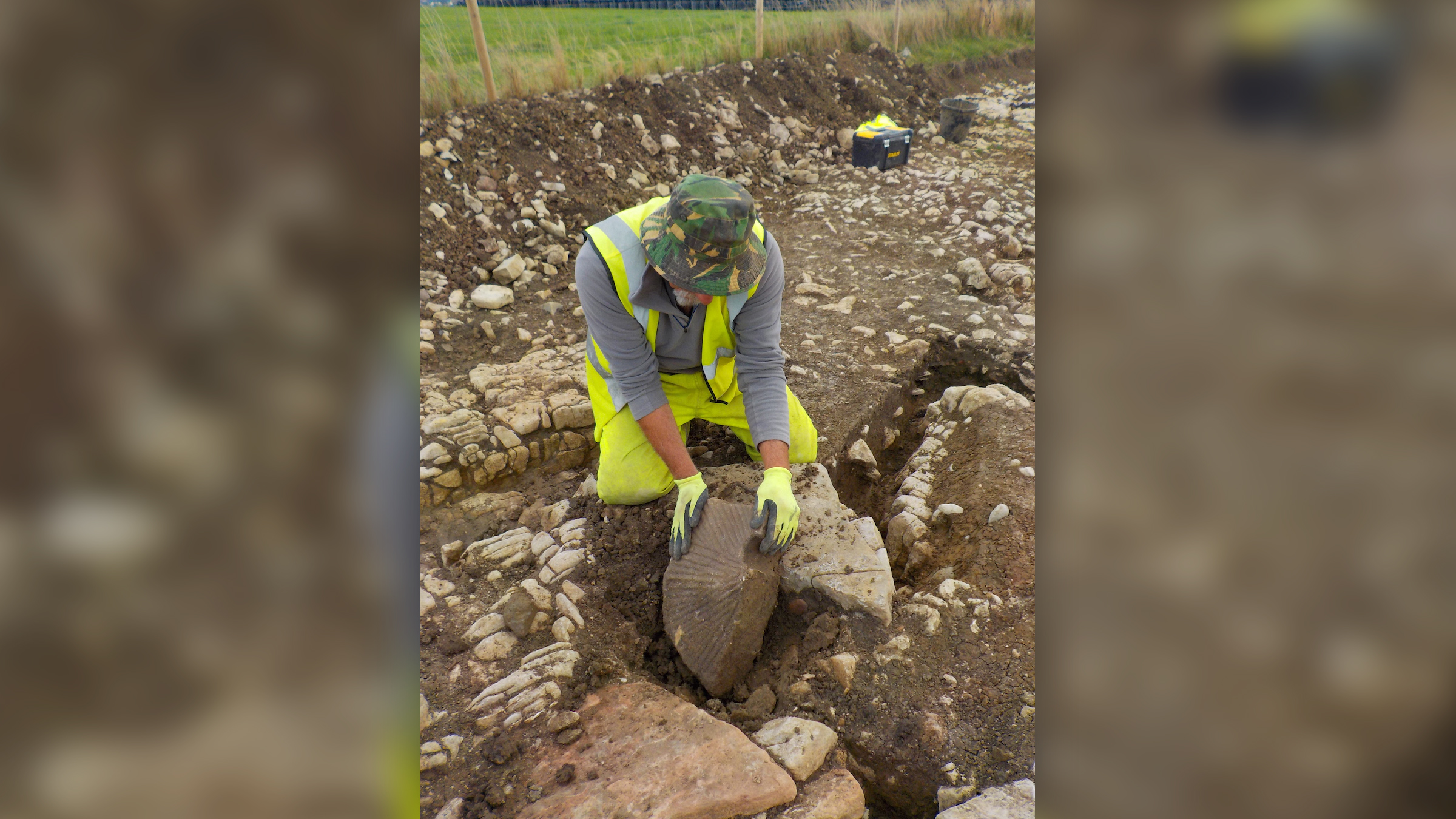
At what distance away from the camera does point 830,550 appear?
2389 mm

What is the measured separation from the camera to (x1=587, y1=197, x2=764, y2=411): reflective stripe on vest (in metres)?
2.25

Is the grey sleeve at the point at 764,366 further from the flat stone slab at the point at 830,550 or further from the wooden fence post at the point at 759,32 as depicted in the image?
the wooden fence post at the point at 759,32

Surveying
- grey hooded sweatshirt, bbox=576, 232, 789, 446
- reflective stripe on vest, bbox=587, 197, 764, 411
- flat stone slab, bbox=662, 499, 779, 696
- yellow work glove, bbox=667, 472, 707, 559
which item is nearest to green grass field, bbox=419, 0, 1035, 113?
reflective stripe on vest, bbox=587, 197, 764, 411

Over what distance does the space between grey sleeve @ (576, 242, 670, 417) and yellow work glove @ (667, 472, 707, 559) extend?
0.96 feet

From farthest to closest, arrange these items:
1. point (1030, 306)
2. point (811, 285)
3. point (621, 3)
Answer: point (621, 3) → point (811, 285) → point (1030, 306)

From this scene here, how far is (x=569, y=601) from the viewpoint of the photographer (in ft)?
7.45

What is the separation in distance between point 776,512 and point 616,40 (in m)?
6.65

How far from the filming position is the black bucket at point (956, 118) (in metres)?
7.84

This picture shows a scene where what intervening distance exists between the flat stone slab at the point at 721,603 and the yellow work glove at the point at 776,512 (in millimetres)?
34

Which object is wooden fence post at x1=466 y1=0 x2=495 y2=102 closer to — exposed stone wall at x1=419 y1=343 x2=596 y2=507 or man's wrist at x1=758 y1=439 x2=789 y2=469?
exposed stone wall at x1=419 y1=343 x2=596 y2=507
